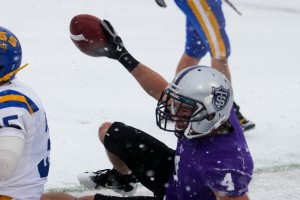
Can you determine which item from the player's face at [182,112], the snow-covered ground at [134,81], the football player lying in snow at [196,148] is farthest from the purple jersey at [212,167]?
the snow-covered ground at [134,81]

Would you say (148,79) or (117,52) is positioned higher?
(117,52)

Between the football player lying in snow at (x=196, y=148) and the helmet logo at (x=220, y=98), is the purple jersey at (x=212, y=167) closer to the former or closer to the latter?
the football player lying in snow at (x=196, y=148)

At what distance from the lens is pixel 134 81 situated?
5.85 m

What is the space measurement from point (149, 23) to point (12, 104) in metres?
5.64

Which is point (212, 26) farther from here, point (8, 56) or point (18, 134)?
point (18, 134)

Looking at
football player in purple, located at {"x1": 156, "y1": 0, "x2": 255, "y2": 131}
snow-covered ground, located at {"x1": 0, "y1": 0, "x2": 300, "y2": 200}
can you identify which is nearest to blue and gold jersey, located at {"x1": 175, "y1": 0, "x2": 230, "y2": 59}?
football player in purple, located at {"x1": 156, "y1": 0, "x2": 255, "y2": 131}

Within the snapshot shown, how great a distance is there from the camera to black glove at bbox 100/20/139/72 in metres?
3.33

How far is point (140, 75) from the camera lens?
3338 millimetres

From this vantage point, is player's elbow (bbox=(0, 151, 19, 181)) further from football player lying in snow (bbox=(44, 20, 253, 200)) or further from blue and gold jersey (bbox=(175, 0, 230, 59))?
A: blue and gold jersey (bbox=(175, 0, 230, 59))

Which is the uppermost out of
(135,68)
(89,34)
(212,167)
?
(89,34)

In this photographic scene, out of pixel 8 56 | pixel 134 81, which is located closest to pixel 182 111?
pixel 8 56

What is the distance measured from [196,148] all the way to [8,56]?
0.83 metres

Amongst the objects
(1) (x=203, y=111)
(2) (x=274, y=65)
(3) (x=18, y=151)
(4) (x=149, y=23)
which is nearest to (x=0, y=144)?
(3) (x=18, y=151)

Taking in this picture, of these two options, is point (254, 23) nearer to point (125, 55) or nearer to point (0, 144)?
point (125, 55)
